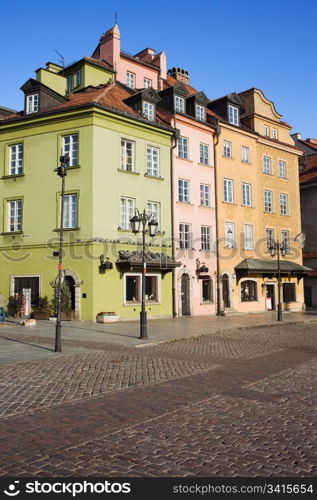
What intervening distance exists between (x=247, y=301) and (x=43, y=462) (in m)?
28.7

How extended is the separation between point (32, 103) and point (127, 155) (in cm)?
637

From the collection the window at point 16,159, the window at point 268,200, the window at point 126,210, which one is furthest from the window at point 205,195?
the window at point 16,159

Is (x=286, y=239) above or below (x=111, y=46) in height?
below

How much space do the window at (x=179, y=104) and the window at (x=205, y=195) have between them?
5203 millimetres

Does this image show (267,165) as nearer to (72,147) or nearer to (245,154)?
(245,154)

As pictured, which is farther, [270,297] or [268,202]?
[268,202]

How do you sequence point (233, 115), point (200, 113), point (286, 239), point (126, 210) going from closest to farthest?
1. point (126, 210)
2. point (200, 113)
3. point (233, 115)
4. point (286, 239)

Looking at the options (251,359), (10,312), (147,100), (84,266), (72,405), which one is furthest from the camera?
(147,100)

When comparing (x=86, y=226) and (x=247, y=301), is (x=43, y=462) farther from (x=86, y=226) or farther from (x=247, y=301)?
(x=247, y=301)

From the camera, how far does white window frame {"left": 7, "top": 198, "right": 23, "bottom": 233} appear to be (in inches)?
1021

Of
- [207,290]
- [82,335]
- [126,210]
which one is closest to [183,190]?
[126,210]

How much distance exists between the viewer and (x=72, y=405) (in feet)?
25.1

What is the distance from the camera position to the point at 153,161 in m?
27.8

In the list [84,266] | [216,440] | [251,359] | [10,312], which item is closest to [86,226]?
[84,266]
